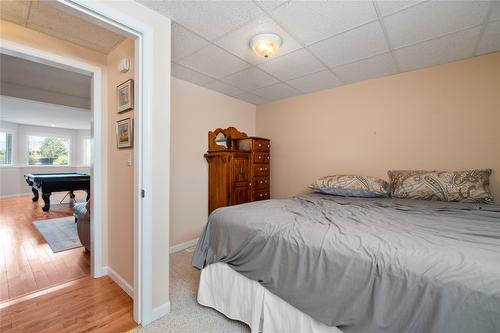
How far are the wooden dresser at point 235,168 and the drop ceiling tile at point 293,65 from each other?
1.06m

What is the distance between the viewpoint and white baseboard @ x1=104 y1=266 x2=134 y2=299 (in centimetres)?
185

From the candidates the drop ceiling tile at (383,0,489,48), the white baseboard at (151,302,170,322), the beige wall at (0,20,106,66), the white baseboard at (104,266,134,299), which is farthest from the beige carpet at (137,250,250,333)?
the drop ceiling tile at (383,0,489,48)

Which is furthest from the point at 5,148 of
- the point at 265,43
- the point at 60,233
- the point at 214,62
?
the point at 265,43

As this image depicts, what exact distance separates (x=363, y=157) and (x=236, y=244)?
222cm

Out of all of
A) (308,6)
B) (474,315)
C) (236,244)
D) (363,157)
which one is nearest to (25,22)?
(308,6)

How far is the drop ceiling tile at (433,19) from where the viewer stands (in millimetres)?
1508

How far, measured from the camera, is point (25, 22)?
170 cm

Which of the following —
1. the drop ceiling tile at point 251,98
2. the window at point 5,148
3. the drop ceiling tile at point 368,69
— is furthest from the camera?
the window at point 5,148

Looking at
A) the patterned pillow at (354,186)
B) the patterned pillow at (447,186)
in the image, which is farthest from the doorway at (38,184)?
the patterned pillow at (447,186)

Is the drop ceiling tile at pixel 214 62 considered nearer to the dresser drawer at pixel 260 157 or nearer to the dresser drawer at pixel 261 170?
the dresser drawer at pixel 260 157

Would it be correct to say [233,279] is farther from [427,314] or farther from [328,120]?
[328,120]

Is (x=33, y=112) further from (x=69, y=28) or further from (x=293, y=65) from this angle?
(x=293, y=65)

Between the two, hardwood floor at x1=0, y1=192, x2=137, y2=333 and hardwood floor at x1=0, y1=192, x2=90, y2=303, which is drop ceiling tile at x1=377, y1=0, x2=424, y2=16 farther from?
hardwood floor at x1=0, y1=192, x2=90, y2=303

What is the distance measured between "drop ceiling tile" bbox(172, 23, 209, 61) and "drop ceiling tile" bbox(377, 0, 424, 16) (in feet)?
4.60
